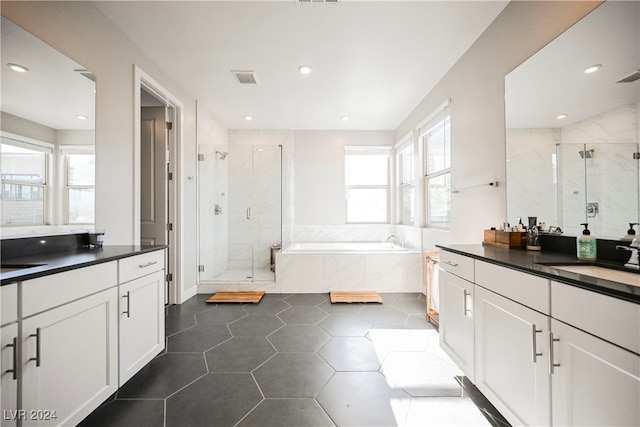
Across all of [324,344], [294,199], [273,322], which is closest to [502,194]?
[324,344]

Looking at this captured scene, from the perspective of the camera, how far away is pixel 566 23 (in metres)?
1.51

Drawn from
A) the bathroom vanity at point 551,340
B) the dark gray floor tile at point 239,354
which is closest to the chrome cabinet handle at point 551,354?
the bathroom vanity at point 551,340

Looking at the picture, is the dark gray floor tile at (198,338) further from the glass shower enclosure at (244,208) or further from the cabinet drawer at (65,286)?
the glass shower enclosure at (244,208)

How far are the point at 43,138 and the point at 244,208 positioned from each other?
8.45ft

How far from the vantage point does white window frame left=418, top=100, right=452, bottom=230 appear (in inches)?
117

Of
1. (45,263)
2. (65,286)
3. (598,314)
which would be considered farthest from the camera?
(45,263)

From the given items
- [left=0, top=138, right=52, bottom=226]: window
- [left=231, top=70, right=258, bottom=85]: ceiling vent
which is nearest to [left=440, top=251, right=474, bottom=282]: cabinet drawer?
[left=0, top=138, right=52, bottom=226]: window

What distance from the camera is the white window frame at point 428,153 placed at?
9.74ft

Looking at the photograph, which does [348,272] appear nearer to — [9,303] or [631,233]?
[631,233]

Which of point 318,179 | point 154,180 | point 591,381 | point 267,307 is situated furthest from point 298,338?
point 318,179

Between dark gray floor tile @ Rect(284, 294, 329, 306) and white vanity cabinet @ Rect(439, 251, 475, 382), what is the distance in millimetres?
1661

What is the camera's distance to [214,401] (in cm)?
152

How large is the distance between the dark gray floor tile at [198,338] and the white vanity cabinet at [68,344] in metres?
0.70

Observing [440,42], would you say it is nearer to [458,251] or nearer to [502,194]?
[502,194]
